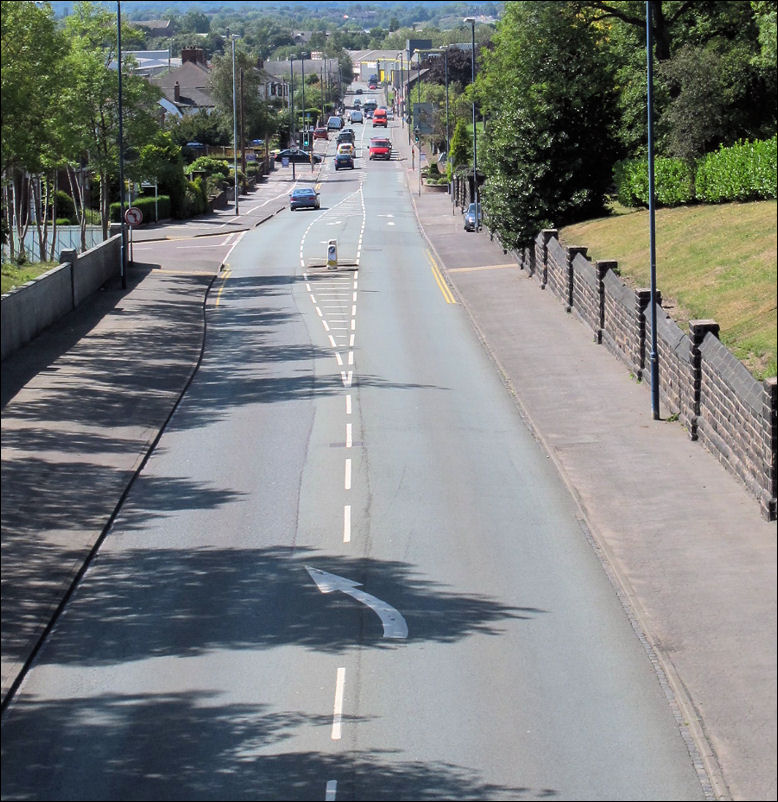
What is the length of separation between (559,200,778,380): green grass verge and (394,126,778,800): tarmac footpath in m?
2.28

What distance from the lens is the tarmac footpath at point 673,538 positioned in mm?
13195

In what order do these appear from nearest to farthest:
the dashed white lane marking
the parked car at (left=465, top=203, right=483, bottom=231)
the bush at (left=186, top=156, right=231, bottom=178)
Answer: the dashed white lane marking < the parked car at (left=465, top=203, right=483, bottom=231) < the bush at (left=186, top=156, right=231, bottom=178)

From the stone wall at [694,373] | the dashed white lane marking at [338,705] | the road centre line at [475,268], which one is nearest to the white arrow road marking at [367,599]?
the dashed white lane marking at [338,705]

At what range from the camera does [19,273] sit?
1578 inches

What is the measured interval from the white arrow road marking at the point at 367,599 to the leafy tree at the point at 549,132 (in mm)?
32905

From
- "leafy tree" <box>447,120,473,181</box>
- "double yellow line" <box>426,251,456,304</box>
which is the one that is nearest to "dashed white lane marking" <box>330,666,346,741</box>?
"double yellow line" <box>426,251,456,304</box>

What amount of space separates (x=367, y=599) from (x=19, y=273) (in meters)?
26.1

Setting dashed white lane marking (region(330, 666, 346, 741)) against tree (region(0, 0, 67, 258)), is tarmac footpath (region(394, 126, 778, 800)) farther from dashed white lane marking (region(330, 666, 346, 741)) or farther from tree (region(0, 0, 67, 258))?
tree (region(0, 0, 67, 258))

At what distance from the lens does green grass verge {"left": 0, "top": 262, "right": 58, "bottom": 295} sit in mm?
36625

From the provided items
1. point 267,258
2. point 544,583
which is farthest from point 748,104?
point 544,583

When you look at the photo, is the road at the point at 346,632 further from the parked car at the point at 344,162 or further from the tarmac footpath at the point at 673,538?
the parked car at the point at 344,162

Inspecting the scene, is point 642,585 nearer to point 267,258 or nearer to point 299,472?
point 299,472

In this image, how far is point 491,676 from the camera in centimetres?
1524

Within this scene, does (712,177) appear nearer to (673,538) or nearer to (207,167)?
(673,538)
